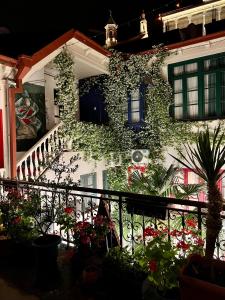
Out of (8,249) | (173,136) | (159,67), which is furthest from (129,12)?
(8,249)

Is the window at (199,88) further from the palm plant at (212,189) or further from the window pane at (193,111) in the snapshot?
the palm plant at (212,189)

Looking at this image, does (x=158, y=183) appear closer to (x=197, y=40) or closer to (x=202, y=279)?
(x=197, y=40)

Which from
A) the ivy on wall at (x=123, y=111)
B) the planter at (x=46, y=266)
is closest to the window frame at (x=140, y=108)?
the ivy on wall at (x=123, y=111)

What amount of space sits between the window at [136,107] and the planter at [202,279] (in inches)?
369

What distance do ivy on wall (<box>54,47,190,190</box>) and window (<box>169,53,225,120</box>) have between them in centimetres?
46

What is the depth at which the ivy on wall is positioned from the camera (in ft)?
35.1

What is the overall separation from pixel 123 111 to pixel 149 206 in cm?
813

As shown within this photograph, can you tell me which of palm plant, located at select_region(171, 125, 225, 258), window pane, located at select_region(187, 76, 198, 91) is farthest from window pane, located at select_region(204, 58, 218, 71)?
palm plant, located at select_region(171, 125, 225, 258)

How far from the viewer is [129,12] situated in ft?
57.9

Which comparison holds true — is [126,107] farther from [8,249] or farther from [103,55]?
[8,249]

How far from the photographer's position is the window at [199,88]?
10.5 meters

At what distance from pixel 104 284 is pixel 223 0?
494 inches

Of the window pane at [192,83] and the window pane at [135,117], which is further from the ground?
the window pane at [192,83]

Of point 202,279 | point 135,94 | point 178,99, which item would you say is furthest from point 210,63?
point 202,279
